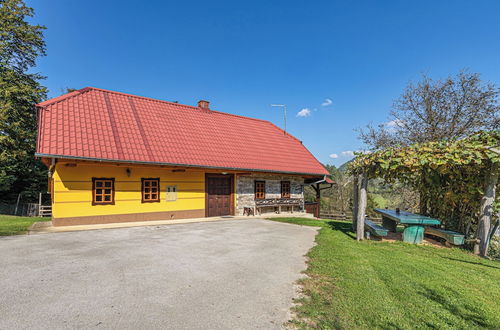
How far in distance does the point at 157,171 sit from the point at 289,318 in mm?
9231

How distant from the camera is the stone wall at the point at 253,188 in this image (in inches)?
529

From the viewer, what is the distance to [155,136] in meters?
11.6

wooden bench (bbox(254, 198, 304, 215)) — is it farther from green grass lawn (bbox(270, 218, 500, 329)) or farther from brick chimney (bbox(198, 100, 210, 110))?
green grass lawn (bbox(270, 218, 500, 329))

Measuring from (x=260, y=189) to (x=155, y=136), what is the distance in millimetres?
6223

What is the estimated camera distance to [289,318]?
10.1 feet

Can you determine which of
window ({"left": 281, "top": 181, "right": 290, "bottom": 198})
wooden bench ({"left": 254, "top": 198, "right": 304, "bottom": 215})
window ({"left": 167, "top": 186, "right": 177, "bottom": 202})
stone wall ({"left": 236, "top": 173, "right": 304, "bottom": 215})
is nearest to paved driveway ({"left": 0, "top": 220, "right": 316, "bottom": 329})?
window ({"left": 167, "top": 186, "right": 177, "bottom": 202})

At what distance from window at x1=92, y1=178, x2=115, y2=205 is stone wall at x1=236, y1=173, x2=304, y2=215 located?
5.88m

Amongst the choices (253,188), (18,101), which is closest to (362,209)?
(253,188)

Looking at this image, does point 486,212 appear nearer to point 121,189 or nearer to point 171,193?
point 171,193

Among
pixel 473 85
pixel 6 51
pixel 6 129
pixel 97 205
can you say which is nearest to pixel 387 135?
pixel 473 85

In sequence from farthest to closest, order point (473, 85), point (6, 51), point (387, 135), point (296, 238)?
point (6, 51), point (387, 135), point (473, 85), point (296, 238)

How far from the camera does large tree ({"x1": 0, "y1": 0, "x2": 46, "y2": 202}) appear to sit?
46.8 ft

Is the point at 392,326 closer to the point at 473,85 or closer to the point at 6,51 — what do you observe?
the point at 473,85

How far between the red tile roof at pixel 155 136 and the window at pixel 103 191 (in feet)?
3.86
